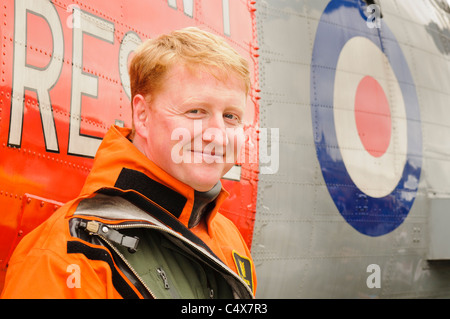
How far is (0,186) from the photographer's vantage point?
2283mm

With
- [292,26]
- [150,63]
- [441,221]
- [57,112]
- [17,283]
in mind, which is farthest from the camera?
[441,221]

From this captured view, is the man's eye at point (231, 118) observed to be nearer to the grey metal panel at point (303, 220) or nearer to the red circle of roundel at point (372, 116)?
the grey metal panel at point (303, 220)

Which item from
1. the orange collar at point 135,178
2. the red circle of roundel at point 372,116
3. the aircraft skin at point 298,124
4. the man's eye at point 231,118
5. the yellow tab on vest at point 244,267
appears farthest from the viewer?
the red circle of roundel at point 372,116

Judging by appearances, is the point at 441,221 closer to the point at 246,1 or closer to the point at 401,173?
the point at 401,173

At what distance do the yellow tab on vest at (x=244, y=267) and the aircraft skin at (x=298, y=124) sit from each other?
0.97m

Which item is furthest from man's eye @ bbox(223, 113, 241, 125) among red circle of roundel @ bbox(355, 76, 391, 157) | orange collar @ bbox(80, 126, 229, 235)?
red circle of roundel @ bbox(355, 76, 391, 157)

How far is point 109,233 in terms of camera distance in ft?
5.16

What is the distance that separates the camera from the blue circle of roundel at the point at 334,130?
175 inches

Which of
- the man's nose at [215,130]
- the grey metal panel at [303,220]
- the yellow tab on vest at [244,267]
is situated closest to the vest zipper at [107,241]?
the man's nose at [215,130]

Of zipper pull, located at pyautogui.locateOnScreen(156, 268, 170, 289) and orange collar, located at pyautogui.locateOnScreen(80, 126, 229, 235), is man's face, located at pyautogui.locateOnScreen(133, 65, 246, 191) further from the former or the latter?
zipper pull, located at pyautogui.locateOnScreen(156, 268, 170, 289)

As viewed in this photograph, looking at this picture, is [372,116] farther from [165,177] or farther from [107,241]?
[107,241]

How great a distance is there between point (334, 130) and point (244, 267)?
2.65m
